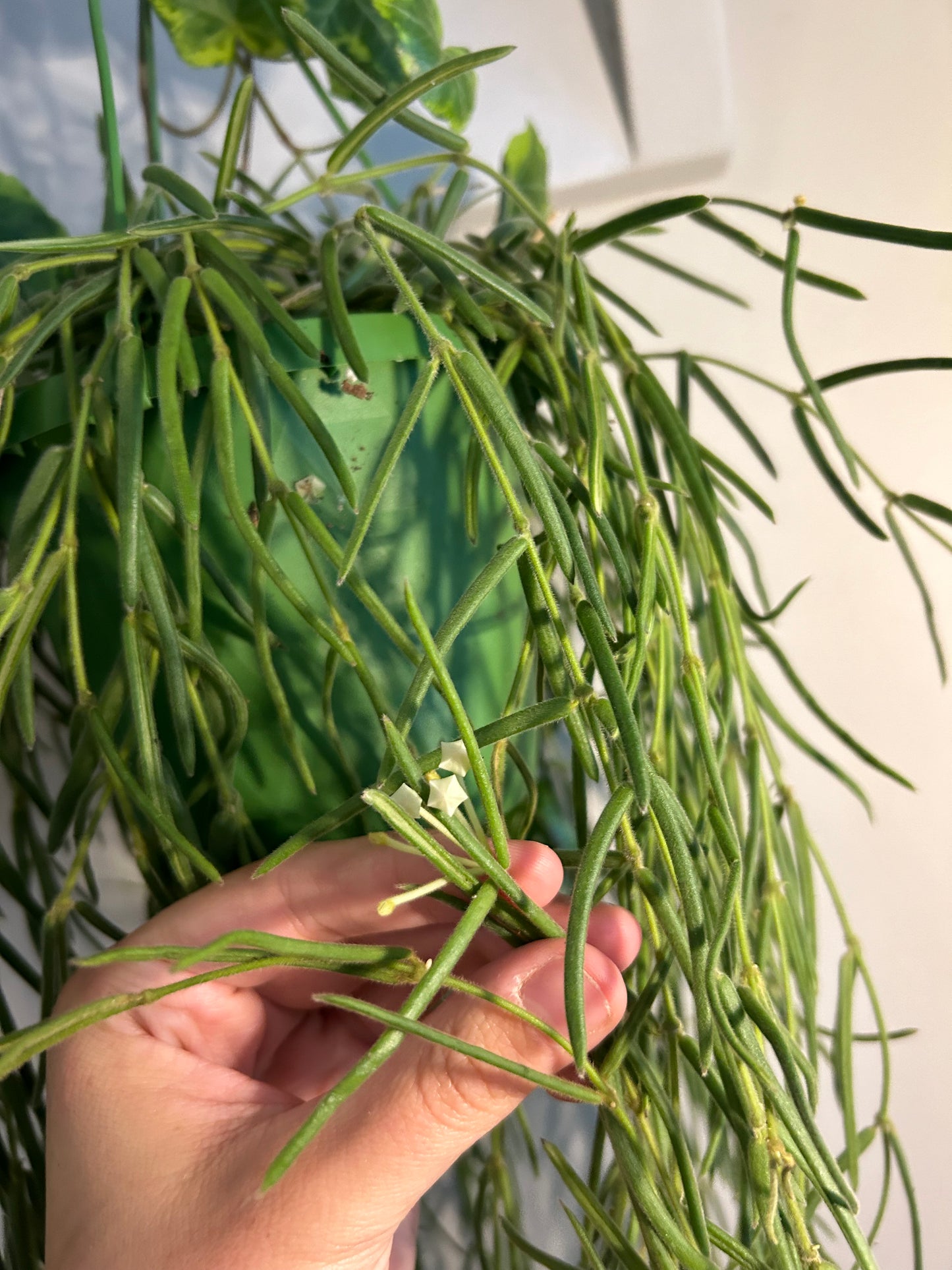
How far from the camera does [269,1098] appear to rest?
325 mm

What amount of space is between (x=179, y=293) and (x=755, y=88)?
1.53ft

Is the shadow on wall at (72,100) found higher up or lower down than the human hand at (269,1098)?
higher up

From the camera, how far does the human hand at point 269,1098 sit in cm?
26

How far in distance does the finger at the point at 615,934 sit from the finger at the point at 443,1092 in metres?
0.02

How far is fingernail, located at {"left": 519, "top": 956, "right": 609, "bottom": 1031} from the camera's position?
26cm

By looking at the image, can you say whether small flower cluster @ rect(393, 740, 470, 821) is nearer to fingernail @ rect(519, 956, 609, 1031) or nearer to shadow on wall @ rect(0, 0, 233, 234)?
fingernail @ rect(519, 956, 609, 1031)

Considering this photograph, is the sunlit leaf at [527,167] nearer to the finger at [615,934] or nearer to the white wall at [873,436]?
the white wall at [873,436]

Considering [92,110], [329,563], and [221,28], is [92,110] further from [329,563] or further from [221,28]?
[329,563]

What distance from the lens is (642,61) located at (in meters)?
0.55

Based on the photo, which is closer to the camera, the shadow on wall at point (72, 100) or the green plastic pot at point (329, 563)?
the green plastic pot at point (329, 563)

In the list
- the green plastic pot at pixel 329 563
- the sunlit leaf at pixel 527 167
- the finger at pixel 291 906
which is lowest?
the finger at pixel 291 906

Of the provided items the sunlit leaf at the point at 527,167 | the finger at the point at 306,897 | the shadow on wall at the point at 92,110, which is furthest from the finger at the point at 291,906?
the shadow on wall at the point at 92,110

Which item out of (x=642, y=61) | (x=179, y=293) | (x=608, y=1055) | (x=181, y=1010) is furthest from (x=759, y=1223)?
(x=642, y=61)

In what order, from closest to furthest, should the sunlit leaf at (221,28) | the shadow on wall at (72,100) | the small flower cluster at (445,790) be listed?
the small flower cluster at (445,790) < the sunlit leaf at (221,28) < the shadow on wall at (72,100)
